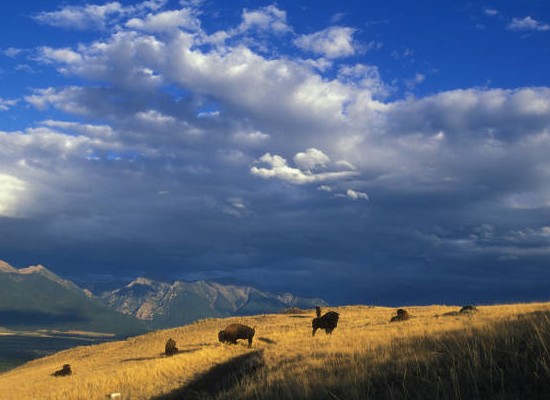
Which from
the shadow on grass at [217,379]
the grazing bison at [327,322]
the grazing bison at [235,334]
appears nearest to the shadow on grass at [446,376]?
the shadow on grass at [217,379]

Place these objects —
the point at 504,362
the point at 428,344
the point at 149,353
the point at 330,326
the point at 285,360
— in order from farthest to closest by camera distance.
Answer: the point at 149,353, the point at 330,326, the point at 285,360, the point at 428,344, the point at 504,362

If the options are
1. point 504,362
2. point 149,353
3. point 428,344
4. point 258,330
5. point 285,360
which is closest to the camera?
point 504,362

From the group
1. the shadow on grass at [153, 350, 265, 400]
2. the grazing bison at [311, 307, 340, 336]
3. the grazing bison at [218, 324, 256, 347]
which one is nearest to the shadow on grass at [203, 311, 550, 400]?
the shadow on grass at [153, 350, 265, 400]

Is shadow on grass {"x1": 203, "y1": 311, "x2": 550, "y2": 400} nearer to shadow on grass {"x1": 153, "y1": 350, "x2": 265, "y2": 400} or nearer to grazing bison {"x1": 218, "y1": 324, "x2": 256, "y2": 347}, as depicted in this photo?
shadow on grass {"x1": 153, "y1": 350, "x2": 265, "y2": 400}

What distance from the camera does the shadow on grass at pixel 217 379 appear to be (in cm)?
1855

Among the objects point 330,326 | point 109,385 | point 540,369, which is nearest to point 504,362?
point 540,369

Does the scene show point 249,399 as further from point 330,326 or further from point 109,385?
point 330,326

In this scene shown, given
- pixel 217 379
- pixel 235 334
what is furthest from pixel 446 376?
pixel 235 334

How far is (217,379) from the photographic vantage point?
2158cm

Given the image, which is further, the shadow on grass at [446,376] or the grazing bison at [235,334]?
the grazing bison at [235,334]

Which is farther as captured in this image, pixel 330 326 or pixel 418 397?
pixel 330 326

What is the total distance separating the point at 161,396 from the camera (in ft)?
64.2

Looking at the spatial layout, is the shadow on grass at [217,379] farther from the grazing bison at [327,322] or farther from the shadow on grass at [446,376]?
the grazing bison at [327,322]

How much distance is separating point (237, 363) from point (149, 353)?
2027cm
